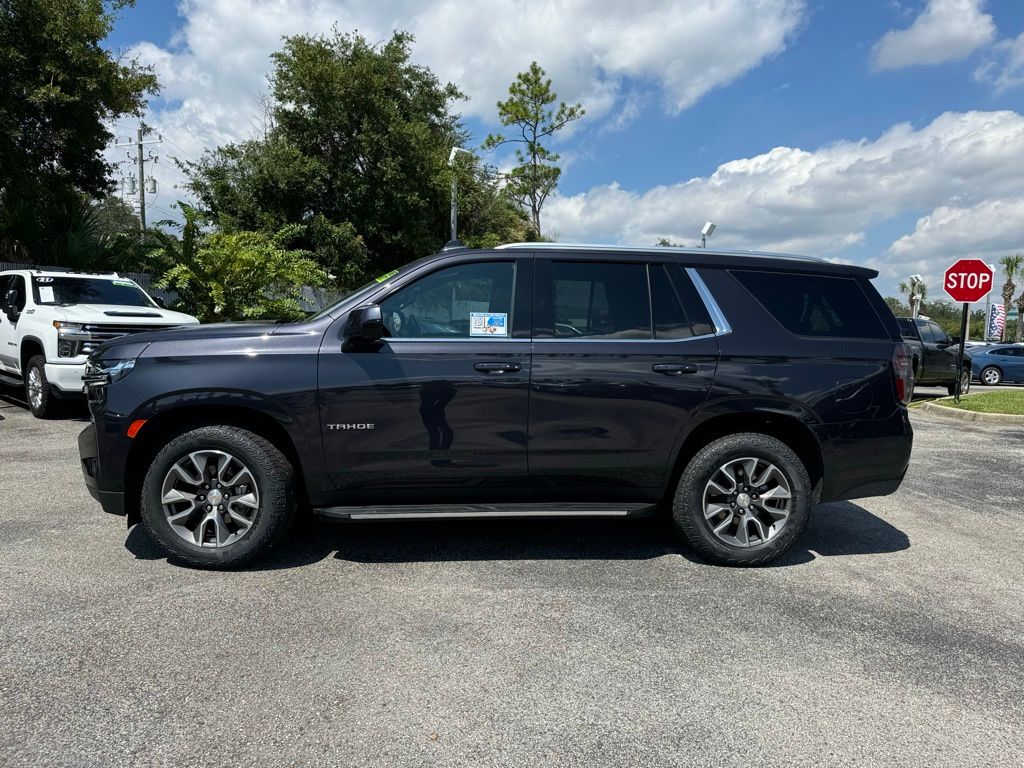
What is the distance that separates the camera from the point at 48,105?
15.5 m

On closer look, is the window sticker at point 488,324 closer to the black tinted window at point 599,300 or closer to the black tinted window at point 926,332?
the black tinted window at point 599,300

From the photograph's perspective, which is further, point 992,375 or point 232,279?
point 992,375

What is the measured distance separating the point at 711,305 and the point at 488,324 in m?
1.36

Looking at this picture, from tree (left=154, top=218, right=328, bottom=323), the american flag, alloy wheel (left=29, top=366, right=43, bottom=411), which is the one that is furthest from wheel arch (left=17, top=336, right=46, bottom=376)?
the american flag

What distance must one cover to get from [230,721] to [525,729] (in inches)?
42.6

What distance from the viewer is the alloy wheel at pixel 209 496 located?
158 inches

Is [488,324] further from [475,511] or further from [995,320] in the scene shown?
[995,320]

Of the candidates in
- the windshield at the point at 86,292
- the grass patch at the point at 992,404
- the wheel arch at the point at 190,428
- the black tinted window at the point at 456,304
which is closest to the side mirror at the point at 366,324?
the black tinted window at the point at 456,304

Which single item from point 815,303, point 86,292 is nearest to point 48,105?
point 86,292

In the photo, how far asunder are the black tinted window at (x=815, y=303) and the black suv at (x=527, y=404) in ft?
0.04

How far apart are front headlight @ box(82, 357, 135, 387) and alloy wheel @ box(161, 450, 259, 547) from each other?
0.60m

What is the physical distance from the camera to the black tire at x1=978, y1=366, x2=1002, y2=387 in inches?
894

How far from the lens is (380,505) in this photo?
412 cm

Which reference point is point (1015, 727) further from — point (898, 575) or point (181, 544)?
point (181, 544)
